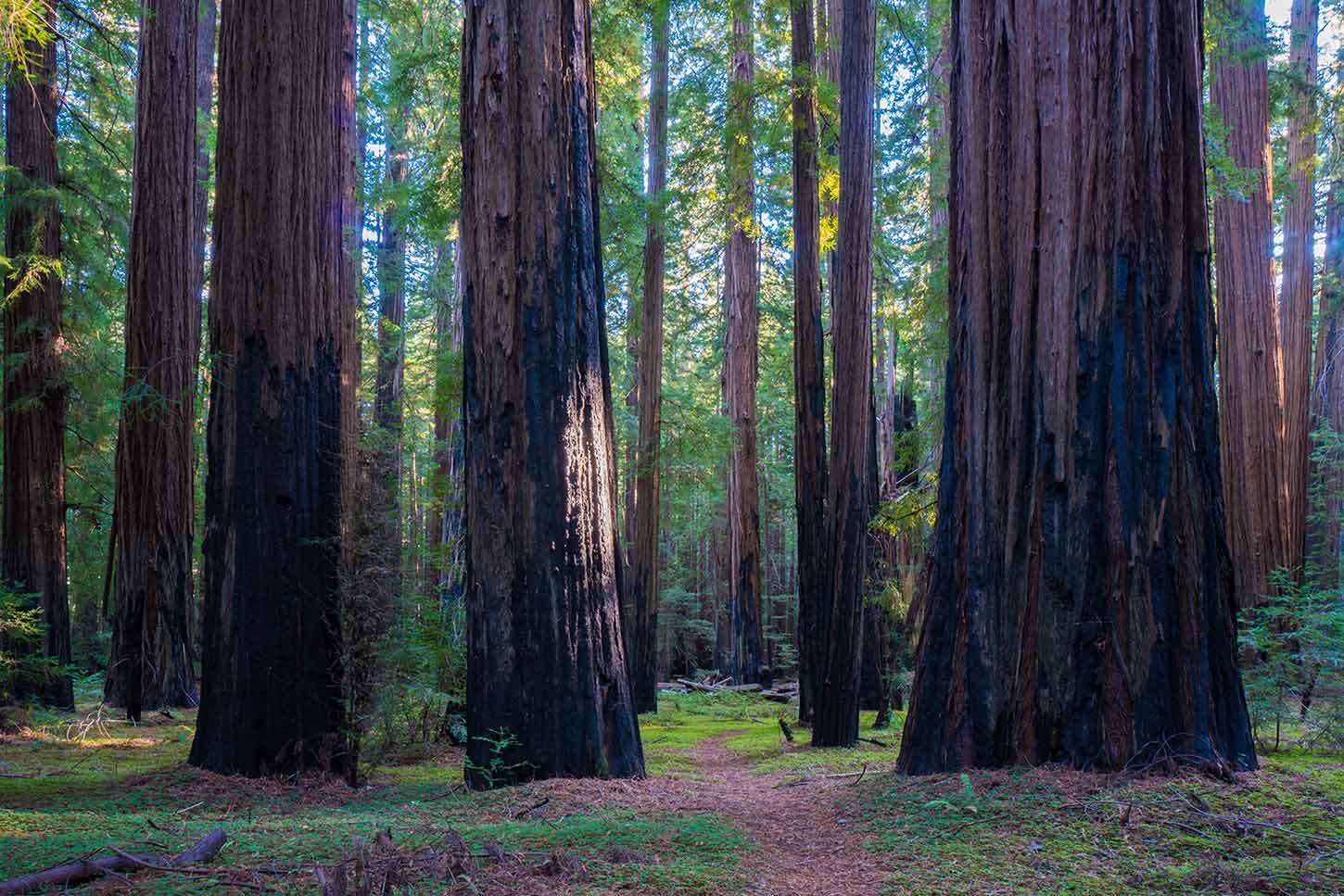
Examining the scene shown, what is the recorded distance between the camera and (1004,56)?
473 centimetres

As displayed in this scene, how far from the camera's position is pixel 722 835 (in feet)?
12.5

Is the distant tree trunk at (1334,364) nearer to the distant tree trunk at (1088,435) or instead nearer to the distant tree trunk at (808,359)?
the distant tree trunk at (808,359)

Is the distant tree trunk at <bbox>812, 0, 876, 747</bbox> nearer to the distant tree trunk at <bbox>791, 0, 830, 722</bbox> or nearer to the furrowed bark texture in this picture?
the distant tree trunk at <bbox>791, 0, 830, 722</bbox>

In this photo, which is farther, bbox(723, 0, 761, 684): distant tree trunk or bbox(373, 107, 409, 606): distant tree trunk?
bbox(723, 0, 761, 684): distant tree trunk

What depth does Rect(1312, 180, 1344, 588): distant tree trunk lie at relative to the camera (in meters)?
21.5

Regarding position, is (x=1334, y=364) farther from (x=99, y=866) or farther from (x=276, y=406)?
(x=99, y=866)

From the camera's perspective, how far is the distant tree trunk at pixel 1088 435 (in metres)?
3.90

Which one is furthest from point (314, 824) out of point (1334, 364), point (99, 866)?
point (1334, 364)

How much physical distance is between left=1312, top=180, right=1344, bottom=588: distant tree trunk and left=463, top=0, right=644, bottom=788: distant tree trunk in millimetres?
22064

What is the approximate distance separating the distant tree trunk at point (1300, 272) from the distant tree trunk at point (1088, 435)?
398 inches

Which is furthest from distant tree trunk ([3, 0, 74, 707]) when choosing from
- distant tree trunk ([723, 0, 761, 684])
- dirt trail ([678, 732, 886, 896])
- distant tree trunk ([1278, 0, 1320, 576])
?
distant tree trunk ([1278, 0, 1320, 576])

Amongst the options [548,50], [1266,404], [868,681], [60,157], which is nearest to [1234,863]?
[548,50]

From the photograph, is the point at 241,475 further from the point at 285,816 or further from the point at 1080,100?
the point at 1080,100

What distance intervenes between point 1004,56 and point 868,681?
9.66 metres
